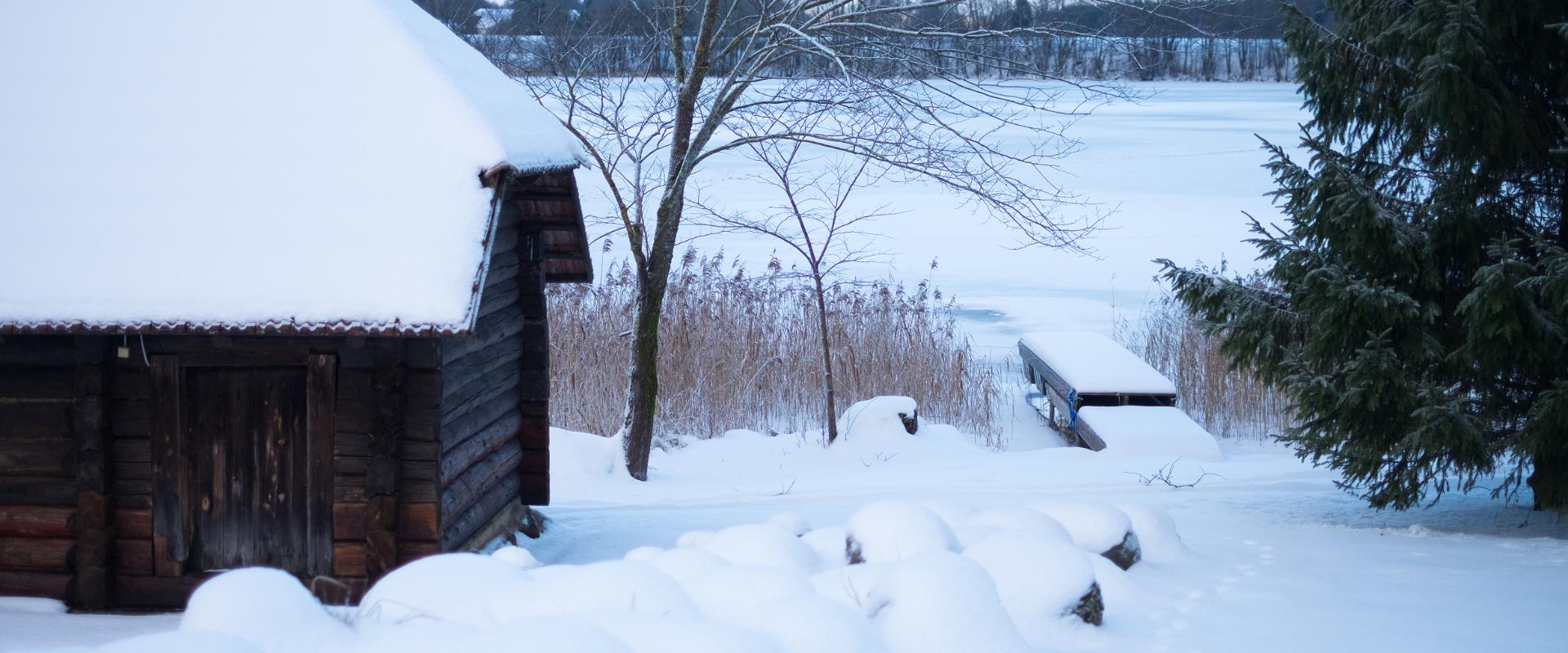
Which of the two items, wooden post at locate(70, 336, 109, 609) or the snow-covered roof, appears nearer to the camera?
the snow-covered roof

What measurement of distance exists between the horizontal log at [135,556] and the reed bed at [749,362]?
20.8 ft

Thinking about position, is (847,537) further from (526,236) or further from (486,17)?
(486,17)

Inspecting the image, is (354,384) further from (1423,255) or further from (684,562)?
(1423,255)

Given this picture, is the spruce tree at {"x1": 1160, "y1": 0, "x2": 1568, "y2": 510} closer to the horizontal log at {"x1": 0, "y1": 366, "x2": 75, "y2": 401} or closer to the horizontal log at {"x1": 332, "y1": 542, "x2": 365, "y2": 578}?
the horizontal log at {"x1": 332, "y1": 542, "x2": 365, "y2": 578}

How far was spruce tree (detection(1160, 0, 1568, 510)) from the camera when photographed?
20.2 feet

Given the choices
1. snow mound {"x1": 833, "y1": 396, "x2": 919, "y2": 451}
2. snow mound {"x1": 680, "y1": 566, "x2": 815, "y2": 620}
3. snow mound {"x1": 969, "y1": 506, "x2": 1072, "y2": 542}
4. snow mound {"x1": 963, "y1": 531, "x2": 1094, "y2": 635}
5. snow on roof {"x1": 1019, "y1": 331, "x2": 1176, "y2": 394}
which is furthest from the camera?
snow on roof {"x1": 1019, "y1": 331, "x2": 1176, "y2": 394}

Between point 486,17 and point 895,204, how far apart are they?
1904cm

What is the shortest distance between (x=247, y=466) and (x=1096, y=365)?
9545 millimetres

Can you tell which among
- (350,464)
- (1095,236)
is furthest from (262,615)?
(1095,236)

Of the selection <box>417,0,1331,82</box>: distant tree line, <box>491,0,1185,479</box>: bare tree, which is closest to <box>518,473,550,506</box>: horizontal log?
<box>491,0,1185,479</box>: bare tree

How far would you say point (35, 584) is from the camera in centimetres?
598

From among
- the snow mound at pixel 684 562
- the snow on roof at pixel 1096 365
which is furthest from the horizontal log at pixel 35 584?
the snow on roof at pixel 1096 365

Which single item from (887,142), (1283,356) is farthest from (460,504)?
(1283,356)

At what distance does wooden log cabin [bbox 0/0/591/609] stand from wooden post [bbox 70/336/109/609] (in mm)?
11
